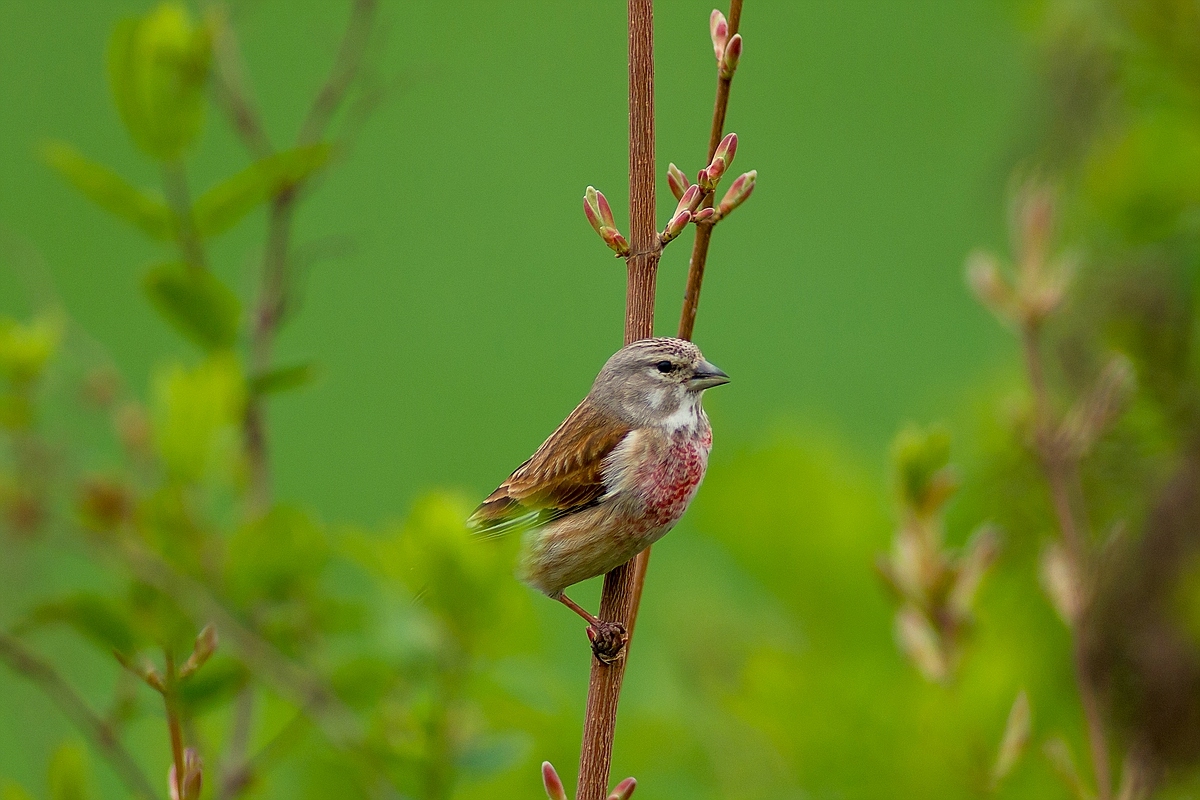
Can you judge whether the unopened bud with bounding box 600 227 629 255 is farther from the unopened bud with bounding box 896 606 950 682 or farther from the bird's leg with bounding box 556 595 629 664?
the unopened bud with bounding box 896 606 950 682

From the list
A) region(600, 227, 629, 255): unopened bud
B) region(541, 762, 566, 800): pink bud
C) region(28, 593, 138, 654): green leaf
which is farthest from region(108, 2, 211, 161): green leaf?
region(541, 762, 566, 800): pink bud

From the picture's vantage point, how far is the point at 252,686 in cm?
184

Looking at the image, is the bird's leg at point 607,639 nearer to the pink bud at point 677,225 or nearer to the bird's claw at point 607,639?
the bird's claw at point 607,639

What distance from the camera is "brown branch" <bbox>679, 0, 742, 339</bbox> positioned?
1402 mm

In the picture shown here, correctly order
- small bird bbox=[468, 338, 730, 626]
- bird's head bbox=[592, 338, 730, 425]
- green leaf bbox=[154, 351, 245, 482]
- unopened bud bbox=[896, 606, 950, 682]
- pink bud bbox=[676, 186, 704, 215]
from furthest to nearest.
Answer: bird's head bbox=[592, 338, 730, 425] → small bird bbox=[468, 338, 730, 626] → unopened bud bbox=[896, 606, 950, 682] → green leaf bbox=[154, 351, 245, 482] → pink bud bbox=[676, 186, 704, 215]

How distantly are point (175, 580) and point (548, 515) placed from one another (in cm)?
78

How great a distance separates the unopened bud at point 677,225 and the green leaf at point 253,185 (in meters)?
0.66

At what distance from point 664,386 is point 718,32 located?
30.6 inches

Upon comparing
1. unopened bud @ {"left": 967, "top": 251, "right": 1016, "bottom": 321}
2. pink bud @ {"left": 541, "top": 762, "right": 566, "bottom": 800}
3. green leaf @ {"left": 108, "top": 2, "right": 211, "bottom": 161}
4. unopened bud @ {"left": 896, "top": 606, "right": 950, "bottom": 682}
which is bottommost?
pink bud @ {"left": 541, "top": 762, "right": 566, "bottom": 800}

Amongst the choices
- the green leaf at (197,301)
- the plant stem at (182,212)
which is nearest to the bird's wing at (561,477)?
the green leaf at (197,301)

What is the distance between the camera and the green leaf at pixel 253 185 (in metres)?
1.80

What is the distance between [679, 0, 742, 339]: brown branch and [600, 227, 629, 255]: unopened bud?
0.08 meters

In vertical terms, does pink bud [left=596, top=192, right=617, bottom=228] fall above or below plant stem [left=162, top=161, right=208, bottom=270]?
below

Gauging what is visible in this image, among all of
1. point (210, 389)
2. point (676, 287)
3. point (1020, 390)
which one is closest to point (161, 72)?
point (210, 389)
